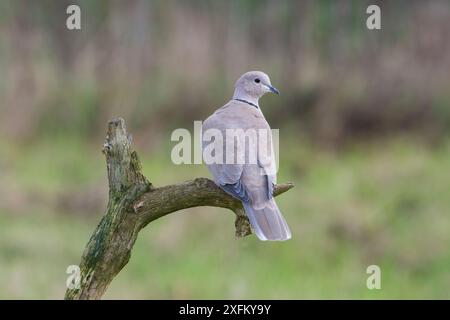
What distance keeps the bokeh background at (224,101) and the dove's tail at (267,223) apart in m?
4.58

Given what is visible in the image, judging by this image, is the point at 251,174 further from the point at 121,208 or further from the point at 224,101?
the point at 224,101

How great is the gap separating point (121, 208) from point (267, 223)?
72 cm

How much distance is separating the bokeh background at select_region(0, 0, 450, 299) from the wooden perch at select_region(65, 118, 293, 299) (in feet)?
16.0

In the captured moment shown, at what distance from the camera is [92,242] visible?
4758 millimetres

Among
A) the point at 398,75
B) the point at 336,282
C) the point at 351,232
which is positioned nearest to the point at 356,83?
the point at 398,75

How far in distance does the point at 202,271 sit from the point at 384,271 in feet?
5.31

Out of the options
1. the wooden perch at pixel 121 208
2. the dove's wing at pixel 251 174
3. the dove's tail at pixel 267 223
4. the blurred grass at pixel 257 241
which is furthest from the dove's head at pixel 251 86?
the blurred grass at pixel 257 241

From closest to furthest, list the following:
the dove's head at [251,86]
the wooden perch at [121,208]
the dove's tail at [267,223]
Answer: the wooden perch at [121,208] < the dove's tail at [267,223] < the dove's head at [251,86]

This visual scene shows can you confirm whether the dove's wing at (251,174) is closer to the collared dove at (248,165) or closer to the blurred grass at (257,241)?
the collared dove at (248,165)

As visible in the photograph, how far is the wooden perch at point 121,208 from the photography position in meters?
4.74

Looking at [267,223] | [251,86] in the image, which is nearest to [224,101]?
[251,86]

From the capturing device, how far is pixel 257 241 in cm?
966

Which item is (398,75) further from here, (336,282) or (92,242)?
(92,242)

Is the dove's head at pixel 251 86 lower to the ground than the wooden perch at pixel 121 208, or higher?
higher
